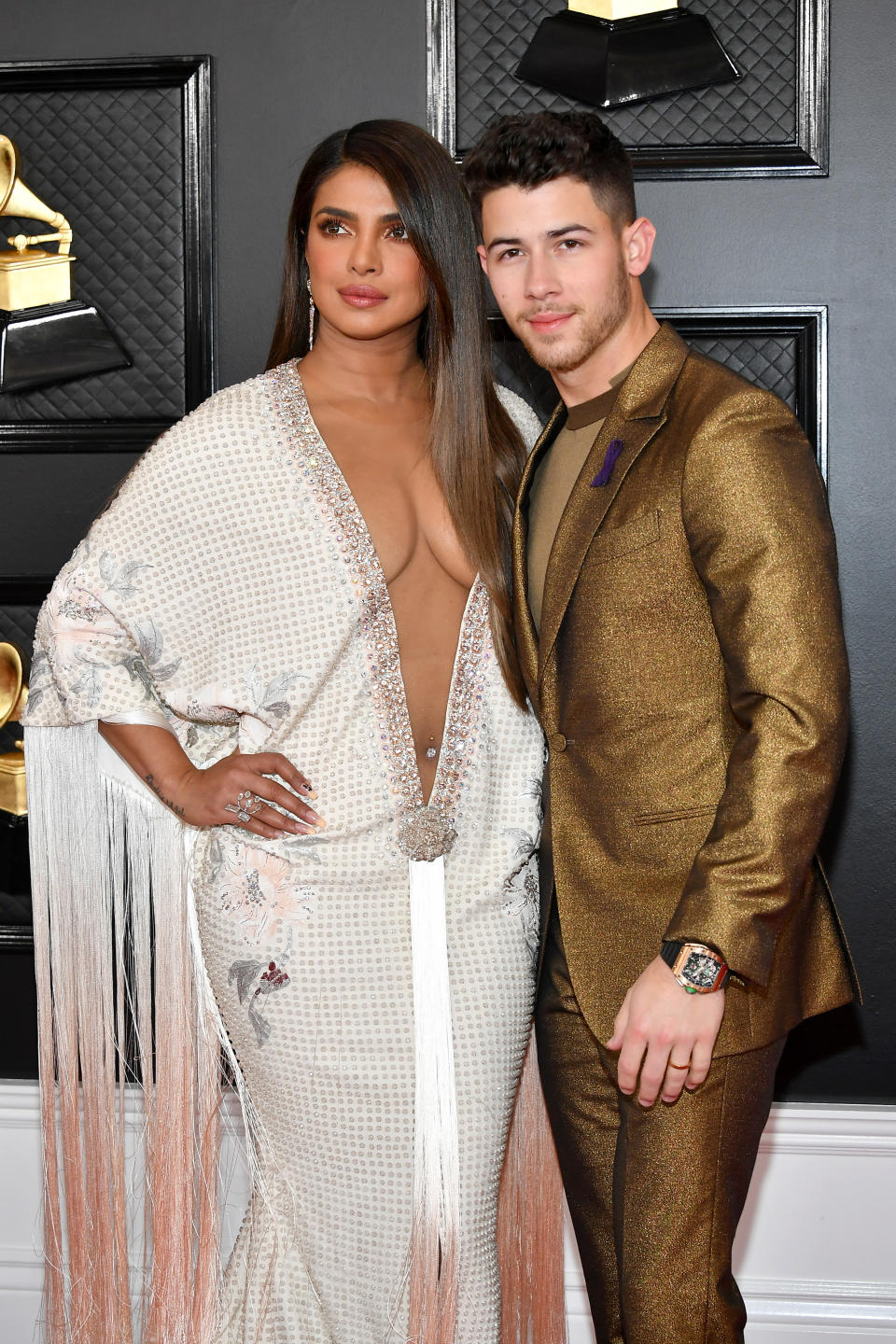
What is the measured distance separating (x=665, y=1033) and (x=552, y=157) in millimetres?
1109

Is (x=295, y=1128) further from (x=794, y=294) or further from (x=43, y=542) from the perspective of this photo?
(x=794, y=294)

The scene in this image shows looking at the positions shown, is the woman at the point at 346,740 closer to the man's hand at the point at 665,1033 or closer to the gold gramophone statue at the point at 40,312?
the man's hand at the point at 665,1033

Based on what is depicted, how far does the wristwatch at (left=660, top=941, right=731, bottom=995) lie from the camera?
154 centimetres

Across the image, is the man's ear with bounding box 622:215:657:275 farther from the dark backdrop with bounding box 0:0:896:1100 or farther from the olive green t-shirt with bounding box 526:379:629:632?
the dark backdrop with bounding box 0:0:896:1100

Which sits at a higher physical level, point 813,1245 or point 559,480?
point 559,480

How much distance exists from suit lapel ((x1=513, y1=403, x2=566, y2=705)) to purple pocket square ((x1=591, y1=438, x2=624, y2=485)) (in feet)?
0.64

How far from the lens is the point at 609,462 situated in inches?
69.1

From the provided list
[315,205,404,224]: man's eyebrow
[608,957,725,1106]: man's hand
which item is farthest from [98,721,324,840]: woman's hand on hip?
[315,205,404,224]: man's eyebrow

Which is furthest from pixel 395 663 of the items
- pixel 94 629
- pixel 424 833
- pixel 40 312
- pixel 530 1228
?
pixel 40 312

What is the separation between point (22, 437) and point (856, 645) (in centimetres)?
158

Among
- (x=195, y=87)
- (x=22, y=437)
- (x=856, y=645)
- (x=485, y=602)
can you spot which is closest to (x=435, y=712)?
(x=485, y=602)

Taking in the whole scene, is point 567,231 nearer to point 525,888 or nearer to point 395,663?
point 395,663

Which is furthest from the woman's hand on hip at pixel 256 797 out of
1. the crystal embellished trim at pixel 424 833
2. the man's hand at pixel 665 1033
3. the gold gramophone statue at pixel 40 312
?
the gold gramophone statue at pixel 40 312

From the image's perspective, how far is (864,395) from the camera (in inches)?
96.5
